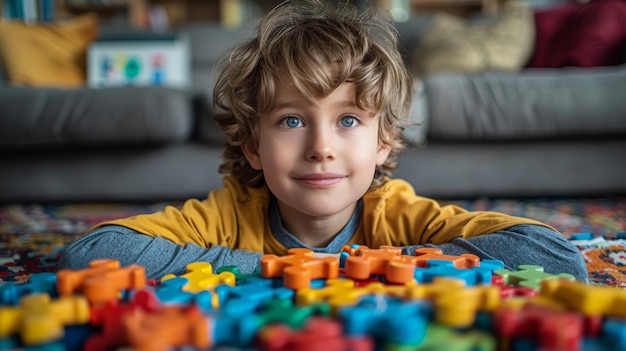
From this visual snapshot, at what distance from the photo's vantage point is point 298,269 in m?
0.71

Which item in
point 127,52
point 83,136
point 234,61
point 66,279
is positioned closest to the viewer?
point 66,279

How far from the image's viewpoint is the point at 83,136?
1.87 meters

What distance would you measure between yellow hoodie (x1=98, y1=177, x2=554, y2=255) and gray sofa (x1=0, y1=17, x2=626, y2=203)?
780 mm

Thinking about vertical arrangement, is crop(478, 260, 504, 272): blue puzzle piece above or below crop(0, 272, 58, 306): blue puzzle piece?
below

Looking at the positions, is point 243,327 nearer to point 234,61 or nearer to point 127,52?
point 234,61

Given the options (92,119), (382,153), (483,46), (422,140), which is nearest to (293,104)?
(382,153)

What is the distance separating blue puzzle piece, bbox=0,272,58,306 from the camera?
66 centimetres

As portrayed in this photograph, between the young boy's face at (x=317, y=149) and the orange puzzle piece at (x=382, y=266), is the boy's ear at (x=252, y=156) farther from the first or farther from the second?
the orange puzzle piece at (x=382, y=266)

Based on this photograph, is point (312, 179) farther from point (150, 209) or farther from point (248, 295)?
point (150, 209)

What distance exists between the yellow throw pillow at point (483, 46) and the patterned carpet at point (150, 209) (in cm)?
64

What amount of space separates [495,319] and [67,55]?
8.09 feet

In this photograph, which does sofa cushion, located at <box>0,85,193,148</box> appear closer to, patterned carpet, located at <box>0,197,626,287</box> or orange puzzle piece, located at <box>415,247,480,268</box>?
patterned carpet, located at <box>0,197,626,287</box>

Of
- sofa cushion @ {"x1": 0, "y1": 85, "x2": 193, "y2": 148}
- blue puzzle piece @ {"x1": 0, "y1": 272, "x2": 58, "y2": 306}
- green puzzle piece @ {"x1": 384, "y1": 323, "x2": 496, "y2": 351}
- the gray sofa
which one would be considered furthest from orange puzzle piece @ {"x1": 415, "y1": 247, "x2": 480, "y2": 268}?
sofa cushion @ {"x1": 0, "y1": 85, "x2": 193, "y2": 148}

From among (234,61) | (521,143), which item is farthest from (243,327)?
(521,143)
